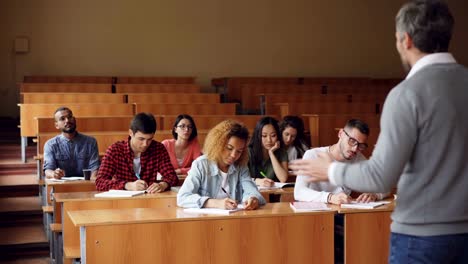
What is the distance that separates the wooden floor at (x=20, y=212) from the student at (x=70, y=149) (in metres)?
0.60

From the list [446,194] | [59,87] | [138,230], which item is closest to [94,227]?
[138,230]

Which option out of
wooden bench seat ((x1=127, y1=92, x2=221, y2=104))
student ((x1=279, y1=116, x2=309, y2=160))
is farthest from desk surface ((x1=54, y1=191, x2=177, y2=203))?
wooden bench seat ((x1=127, y1=92, x2=221, y2=104))

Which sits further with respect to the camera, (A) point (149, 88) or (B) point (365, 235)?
(A) point (149, 88)

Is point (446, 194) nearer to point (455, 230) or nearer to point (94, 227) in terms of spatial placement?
point (455, 230)

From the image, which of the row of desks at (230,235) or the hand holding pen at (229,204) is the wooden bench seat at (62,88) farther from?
the hand holding pen at (229,204)

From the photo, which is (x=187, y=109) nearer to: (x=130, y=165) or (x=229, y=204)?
(x=130, y=165)

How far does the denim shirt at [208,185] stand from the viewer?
4.01 metres

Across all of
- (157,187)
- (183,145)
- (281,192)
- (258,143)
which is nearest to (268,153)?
(258,143)

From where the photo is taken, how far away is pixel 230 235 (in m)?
3.71

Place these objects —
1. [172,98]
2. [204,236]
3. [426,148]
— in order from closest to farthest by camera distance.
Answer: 1. [426,148]
2. [204,236]
3. [172,98]

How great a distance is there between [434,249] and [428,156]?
253 millimetres

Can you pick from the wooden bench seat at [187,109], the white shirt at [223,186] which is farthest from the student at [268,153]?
the wooden bench seat at [187,109]

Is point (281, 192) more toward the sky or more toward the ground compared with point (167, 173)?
more toward the ground

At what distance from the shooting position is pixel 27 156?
28.4ft
